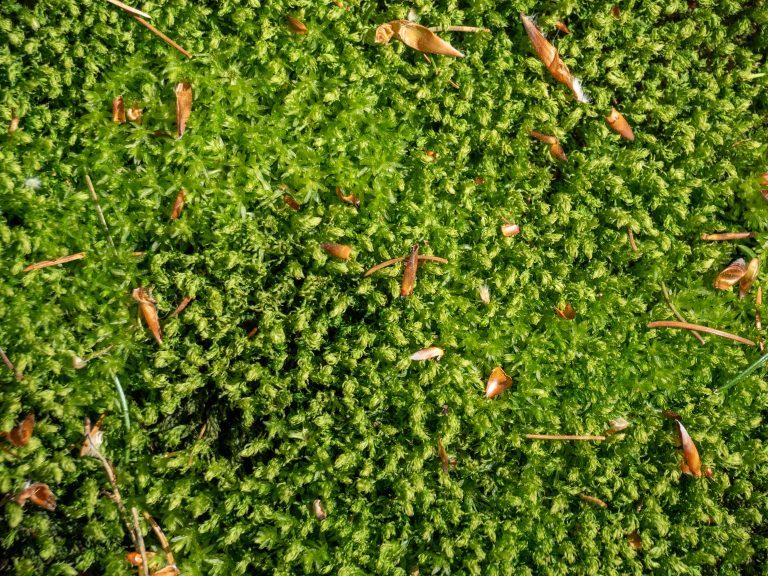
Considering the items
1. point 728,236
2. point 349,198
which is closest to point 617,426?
point 728,236

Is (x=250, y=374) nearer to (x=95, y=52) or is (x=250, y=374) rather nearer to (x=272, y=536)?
(x=272, y=536)

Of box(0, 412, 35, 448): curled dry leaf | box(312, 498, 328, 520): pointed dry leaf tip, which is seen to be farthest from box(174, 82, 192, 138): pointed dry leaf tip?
box(312, 498, 328, 520): pointed dry leaf tip

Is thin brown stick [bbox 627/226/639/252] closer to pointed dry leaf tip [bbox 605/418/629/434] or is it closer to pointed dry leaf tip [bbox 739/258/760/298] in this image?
pointed dry leaf tip [bbox 739/258/760/298]

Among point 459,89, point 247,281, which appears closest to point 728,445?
point 459,89

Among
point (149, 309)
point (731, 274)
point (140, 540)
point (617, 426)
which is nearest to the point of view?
point (140, 540)

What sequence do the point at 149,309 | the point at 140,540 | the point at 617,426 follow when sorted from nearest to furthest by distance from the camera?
the point at 140,540 → the point at 149,309 → the point at 617,426

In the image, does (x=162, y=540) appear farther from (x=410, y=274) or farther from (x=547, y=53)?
(x=547, y=53)

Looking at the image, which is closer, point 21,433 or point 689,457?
point 21,433
